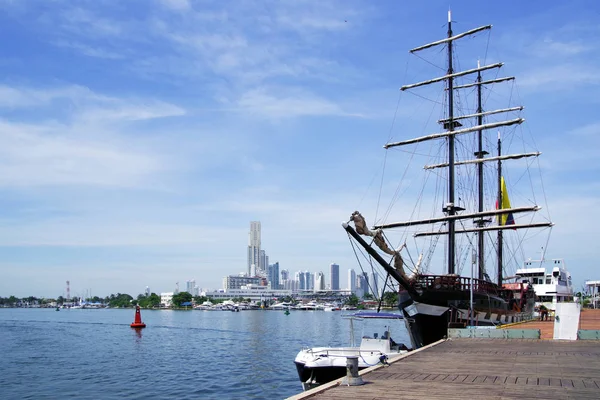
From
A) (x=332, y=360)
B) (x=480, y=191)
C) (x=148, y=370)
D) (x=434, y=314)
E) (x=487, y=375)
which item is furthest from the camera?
(x=480, y=191)

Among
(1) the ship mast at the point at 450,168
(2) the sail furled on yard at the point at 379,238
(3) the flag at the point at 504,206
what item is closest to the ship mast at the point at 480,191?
(3) the flag at the point at 504,206

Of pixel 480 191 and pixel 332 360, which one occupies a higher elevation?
pixel 480 191

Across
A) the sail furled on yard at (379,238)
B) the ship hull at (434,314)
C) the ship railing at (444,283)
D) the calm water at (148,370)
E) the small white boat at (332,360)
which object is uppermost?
the sail furled on yard at (379,238)

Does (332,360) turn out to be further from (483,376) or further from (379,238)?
(379,238)

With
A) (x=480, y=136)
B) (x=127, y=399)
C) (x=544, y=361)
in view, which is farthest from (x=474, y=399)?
(x=480, y=136)

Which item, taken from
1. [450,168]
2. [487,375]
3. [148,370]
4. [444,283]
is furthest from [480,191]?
[487,375]

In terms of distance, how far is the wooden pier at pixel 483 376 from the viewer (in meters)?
12.9

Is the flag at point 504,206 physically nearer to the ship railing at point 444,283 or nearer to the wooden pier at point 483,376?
the ship railing at point 444,283

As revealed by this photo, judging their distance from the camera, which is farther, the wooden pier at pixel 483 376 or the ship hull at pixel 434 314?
the ship hull at pixel 434 314

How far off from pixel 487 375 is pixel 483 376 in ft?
0.81

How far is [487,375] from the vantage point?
15523 mm

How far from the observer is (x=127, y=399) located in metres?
30.4

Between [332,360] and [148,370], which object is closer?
[332,360]

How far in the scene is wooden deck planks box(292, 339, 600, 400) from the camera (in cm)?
1288
